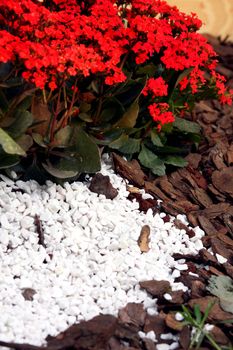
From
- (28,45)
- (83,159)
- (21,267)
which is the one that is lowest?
(21,267)

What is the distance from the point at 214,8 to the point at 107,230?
2.77m

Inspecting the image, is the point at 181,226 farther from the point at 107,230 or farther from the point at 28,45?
the point at 28,45

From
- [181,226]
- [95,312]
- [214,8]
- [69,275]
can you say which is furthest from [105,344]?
[214,8]

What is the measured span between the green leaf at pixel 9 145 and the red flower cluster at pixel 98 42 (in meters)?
0.21

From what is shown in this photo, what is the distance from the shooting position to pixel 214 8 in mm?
4977

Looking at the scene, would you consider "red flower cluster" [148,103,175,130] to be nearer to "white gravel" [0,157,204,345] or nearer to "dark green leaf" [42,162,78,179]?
"white gravel" [0,157,204,345]

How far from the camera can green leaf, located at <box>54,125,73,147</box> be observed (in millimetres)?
2727

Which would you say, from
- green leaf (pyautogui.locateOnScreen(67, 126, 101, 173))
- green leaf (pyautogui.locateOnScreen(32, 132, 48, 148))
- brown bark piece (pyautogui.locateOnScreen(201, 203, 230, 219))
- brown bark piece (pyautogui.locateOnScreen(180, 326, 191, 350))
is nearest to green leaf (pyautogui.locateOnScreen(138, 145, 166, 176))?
brown bark piece (pyautogui.locateOnScreen(201, 203, 230, 219))

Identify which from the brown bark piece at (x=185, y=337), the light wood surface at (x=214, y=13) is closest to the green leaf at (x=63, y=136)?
the brown bark piece at (x=185, y=337)

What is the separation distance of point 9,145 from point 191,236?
87 centimetres

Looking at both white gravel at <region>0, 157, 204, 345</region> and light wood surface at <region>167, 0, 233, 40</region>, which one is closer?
white gravel at <region>0, 157, 204, 345</region>

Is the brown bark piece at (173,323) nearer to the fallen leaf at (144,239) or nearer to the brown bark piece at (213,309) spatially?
the brown bark piece at (213,309)

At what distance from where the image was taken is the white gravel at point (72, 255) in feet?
7.45

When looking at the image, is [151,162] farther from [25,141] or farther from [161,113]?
[25,141]
